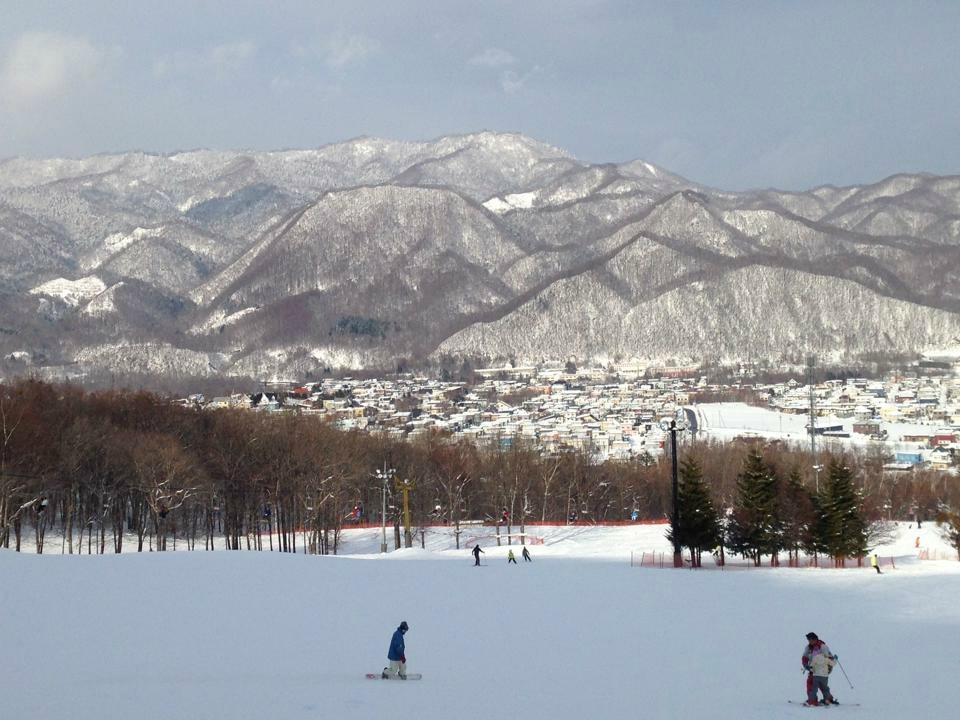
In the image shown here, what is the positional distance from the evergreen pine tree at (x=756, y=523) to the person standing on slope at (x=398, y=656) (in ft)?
94.8

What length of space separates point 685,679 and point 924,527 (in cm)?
4542

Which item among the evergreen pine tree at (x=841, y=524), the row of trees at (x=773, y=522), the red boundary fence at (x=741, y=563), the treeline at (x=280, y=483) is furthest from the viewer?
the treeline at (x=280, y=483)

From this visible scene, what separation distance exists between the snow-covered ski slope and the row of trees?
18.2 ft

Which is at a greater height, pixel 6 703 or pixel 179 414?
pixel 179 414

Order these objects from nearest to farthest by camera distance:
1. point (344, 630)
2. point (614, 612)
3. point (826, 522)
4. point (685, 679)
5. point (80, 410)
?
point (685, 679) → point (344, 630) → point (614, 612) → point (826, 522) → point (80, 410)

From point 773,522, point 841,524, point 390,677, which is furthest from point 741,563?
point 390,677

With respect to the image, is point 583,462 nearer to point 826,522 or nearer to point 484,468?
point 484,468

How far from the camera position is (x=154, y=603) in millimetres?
26641

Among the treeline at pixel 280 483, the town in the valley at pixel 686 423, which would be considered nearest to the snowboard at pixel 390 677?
the treeline at pixel 280 483

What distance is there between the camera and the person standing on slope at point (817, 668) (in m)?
18.1

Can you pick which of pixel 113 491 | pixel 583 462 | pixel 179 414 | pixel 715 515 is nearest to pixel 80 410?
pixel 179 414

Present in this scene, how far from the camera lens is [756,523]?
45844 mm

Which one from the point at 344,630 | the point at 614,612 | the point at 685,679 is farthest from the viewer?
the point at 614,612

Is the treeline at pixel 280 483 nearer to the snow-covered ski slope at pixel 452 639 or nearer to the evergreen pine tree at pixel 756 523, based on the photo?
the evergreen pine tree at pixel 756 523
